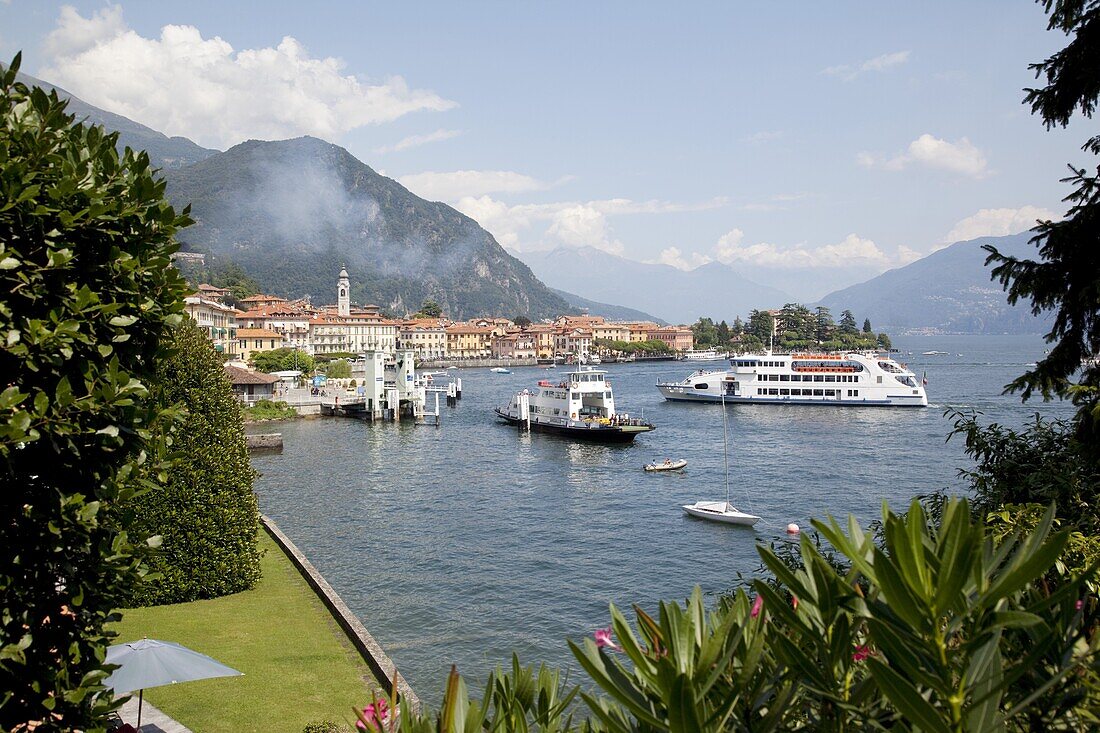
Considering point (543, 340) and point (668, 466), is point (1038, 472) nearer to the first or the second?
point (668, 466)

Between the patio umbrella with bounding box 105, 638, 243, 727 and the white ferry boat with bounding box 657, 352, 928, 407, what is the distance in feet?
166

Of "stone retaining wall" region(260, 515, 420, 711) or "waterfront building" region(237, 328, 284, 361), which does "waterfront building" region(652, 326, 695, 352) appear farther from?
"stone retaining wall" region(260, 515, 420, 711)

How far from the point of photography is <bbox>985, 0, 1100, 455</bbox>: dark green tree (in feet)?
19.8

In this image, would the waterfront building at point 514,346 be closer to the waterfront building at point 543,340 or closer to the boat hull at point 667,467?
the waterfront building at point 543,340

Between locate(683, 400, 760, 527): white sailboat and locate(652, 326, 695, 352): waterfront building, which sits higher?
locate(652, 326, 695, 352): waterfront building

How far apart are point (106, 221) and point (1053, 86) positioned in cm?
695

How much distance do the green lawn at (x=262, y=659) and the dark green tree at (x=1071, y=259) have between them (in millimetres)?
7943

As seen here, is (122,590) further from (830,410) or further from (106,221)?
(830,410)

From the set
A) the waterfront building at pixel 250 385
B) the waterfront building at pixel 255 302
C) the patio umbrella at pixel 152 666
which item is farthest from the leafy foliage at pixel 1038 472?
the waterfront building at pixel 255 302

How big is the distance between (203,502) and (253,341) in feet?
243

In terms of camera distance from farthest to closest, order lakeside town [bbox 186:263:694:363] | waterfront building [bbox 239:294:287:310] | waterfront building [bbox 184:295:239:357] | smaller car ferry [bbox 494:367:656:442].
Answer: waterfront building [bbox 239:294:287:310] < lakeside town [bbox 186:263:694:363] < waterfront building [bbox 184:295:239:357] < smaller car ferry [bbox 494:367:656:442]

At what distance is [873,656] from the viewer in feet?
4.64

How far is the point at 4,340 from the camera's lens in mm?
3295

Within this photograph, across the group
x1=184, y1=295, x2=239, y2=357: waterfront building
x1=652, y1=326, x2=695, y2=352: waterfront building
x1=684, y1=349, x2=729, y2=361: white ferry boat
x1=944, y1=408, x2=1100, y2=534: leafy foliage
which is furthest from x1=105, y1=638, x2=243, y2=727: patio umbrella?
x1=652, y1=326, x2=695, y2=352: waterfront building
